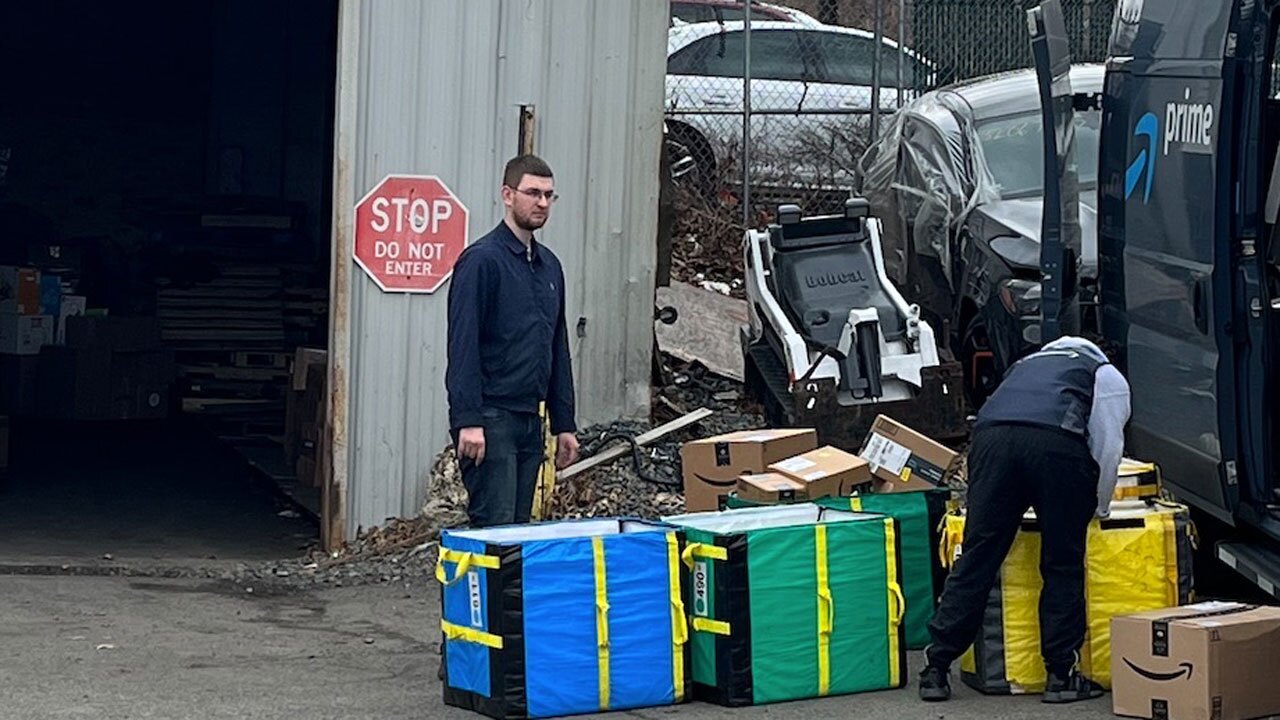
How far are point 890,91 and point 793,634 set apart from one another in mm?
11103

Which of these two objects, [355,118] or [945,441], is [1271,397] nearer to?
[945,441]

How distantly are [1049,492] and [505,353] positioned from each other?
2168mm

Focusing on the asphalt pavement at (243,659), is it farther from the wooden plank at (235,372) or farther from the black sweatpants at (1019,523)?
the wooden plank at (235,372)

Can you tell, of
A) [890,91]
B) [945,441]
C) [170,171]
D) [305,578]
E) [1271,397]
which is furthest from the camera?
[170,171]

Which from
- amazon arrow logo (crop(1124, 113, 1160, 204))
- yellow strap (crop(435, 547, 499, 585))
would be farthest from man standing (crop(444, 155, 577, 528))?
amazon arrow logo (crop(1124, 113, 1160, 204))

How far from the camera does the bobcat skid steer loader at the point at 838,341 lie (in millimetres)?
10945

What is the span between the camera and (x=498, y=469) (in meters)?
7.61

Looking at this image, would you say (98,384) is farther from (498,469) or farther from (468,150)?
(498,469)

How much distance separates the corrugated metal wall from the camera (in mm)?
10531

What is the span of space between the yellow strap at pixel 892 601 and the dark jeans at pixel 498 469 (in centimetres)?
147

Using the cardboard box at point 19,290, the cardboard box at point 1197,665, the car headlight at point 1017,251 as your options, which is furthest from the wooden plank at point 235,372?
the cardboard box at point 1197,665

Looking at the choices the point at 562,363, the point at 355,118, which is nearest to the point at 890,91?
the point at 355,118

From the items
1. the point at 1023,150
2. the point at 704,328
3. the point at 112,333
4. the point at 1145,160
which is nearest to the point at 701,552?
the point at 1145,160

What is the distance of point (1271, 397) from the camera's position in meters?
7.23
